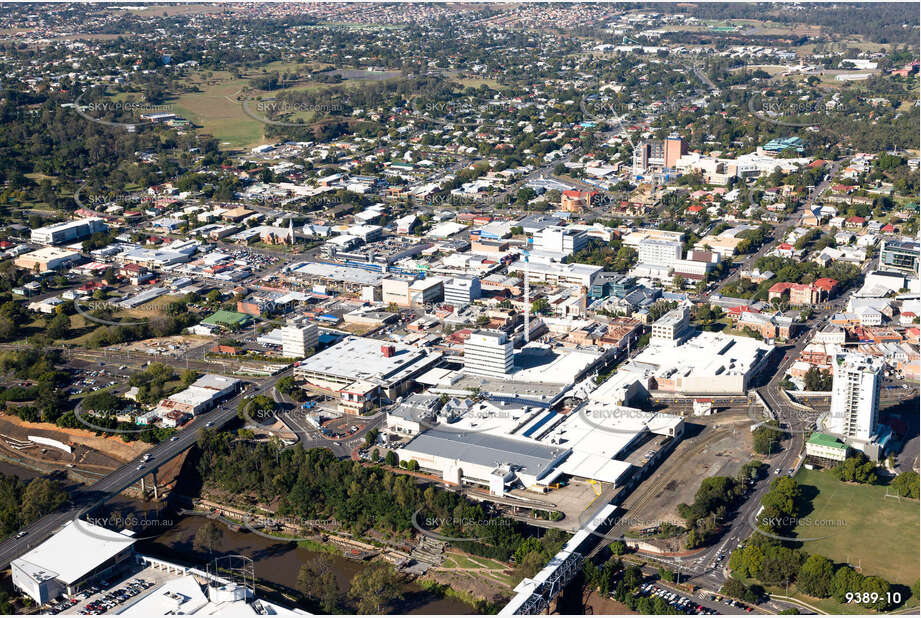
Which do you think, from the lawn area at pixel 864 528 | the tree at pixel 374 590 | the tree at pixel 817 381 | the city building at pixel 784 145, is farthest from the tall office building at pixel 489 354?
the city building at pixel 784 145

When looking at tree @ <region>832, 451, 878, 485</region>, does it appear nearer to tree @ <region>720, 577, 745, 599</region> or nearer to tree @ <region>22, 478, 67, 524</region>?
tree @ <region>720, 577, 745, 599</region>

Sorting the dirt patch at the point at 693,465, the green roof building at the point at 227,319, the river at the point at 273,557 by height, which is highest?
the green roof building at the point at 227,319

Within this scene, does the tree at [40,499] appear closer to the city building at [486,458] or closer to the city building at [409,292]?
the city building at [486,458]

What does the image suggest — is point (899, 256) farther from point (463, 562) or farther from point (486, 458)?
point (463, 562)

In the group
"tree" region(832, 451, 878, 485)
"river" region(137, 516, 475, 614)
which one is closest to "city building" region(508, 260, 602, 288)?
"tree" region(832, 451, 878, 485)

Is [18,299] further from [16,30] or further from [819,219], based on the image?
[16,30]

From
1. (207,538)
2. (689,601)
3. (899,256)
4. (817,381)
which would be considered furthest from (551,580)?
(899,256)
